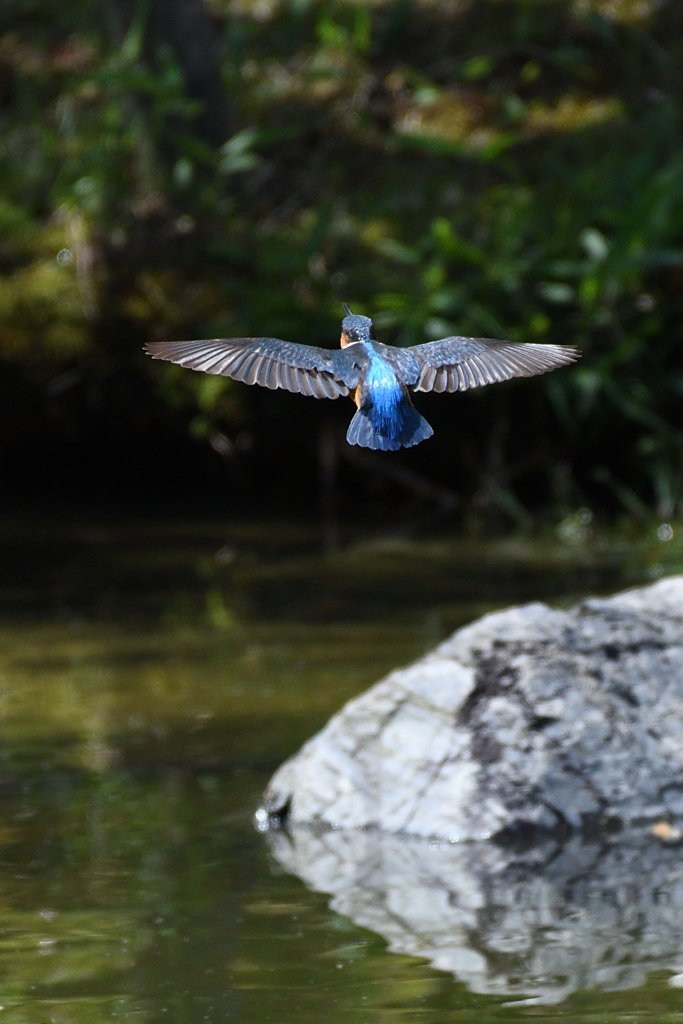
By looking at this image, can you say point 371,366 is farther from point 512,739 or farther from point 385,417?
point 512,739

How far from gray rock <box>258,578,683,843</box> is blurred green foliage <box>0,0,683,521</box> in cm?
303

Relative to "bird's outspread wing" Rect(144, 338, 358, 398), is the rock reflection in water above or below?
below

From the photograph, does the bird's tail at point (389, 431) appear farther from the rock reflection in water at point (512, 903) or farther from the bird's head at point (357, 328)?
the rock reflection in water at point (512, 903)

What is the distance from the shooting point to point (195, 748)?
3811mm

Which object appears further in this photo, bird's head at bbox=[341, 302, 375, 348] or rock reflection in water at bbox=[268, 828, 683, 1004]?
rock reflection in water at bbox=[268, 828, 683, 1004]

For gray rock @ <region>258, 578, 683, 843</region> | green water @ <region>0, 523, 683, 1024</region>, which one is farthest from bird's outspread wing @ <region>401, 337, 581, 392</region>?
gray rock @ <region>258, 578, 683, 843</region>

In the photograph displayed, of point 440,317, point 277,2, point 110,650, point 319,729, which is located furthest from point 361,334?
point 277,2

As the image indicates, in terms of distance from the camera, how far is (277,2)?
31.8 feet

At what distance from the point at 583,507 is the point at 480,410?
729mm

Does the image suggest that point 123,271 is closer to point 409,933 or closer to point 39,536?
point 39,536

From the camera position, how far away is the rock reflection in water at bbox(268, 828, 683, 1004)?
8.13ft

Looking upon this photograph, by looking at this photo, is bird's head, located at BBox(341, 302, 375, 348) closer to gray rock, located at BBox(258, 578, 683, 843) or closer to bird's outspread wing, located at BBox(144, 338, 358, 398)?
bird's outspread wing, located at BBox(144, 338, 358, 398)

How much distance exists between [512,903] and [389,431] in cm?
128

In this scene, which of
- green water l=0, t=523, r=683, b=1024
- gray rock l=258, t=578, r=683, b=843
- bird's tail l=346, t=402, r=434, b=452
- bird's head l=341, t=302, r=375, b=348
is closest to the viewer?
bird's tail l=346, t=402, r=434, b=452
